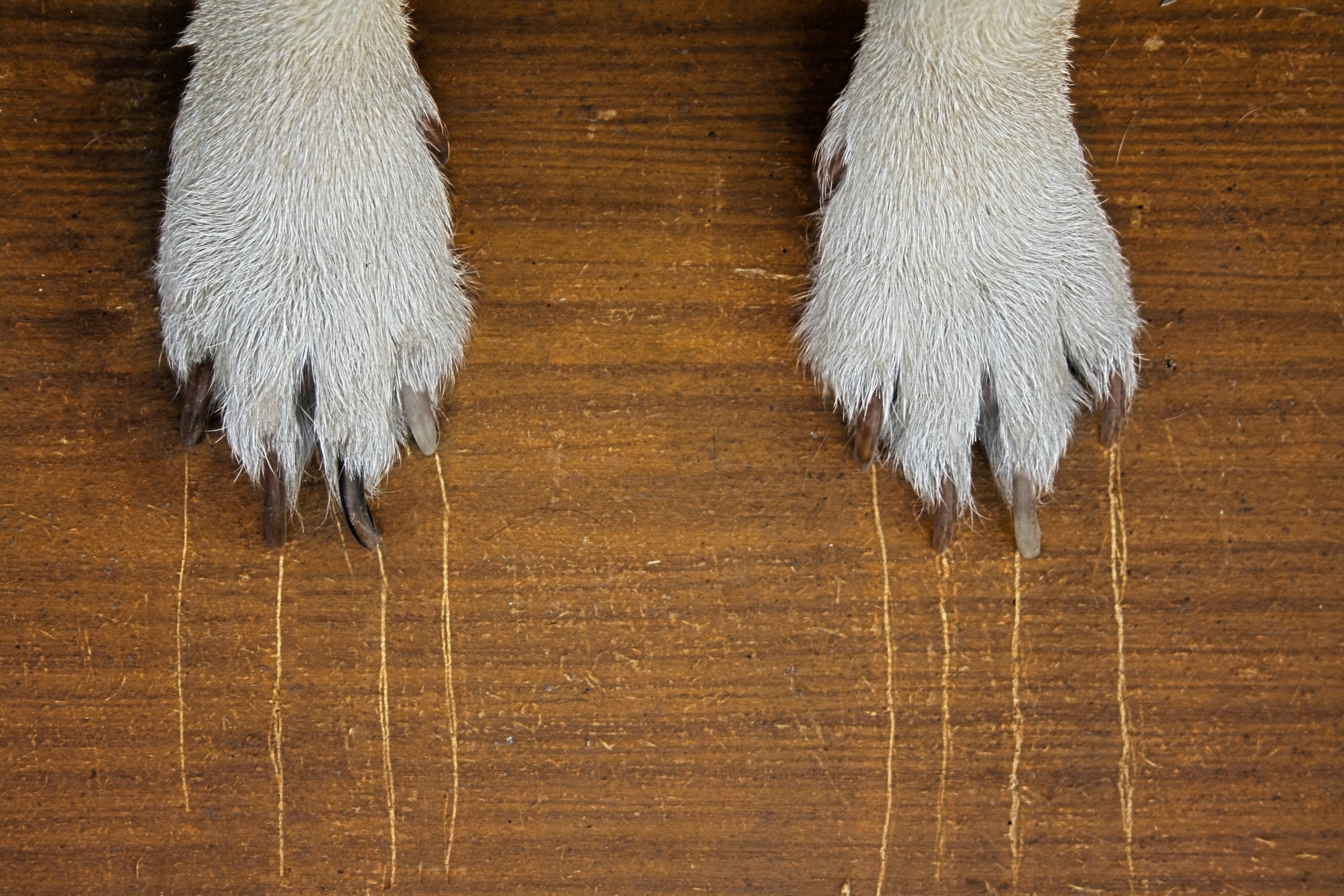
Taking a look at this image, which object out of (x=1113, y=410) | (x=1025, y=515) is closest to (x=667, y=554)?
(x=1025, y=515)

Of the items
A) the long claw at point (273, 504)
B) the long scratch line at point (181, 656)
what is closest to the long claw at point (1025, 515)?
the long claw at point (273, 504)

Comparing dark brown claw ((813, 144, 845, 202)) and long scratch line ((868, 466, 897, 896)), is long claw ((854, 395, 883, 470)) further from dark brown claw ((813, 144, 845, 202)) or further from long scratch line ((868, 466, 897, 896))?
dark brown claw ((813, 144, 845, 202))

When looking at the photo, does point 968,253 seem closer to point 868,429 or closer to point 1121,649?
point 868,429

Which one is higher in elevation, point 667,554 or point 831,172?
point 831,172

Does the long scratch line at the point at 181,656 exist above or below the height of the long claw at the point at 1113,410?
below

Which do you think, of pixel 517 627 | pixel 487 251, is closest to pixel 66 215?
pixel 487 251

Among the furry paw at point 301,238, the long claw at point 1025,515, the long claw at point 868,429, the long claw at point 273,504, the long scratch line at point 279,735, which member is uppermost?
the furry paw at point 301,238

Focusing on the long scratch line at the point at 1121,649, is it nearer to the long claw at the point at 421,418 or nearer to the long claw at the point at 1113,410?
the long claw at the point at 1113,410

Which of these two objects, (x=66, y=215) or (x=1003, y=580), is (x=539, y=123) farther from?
(x=1003, y=580)
